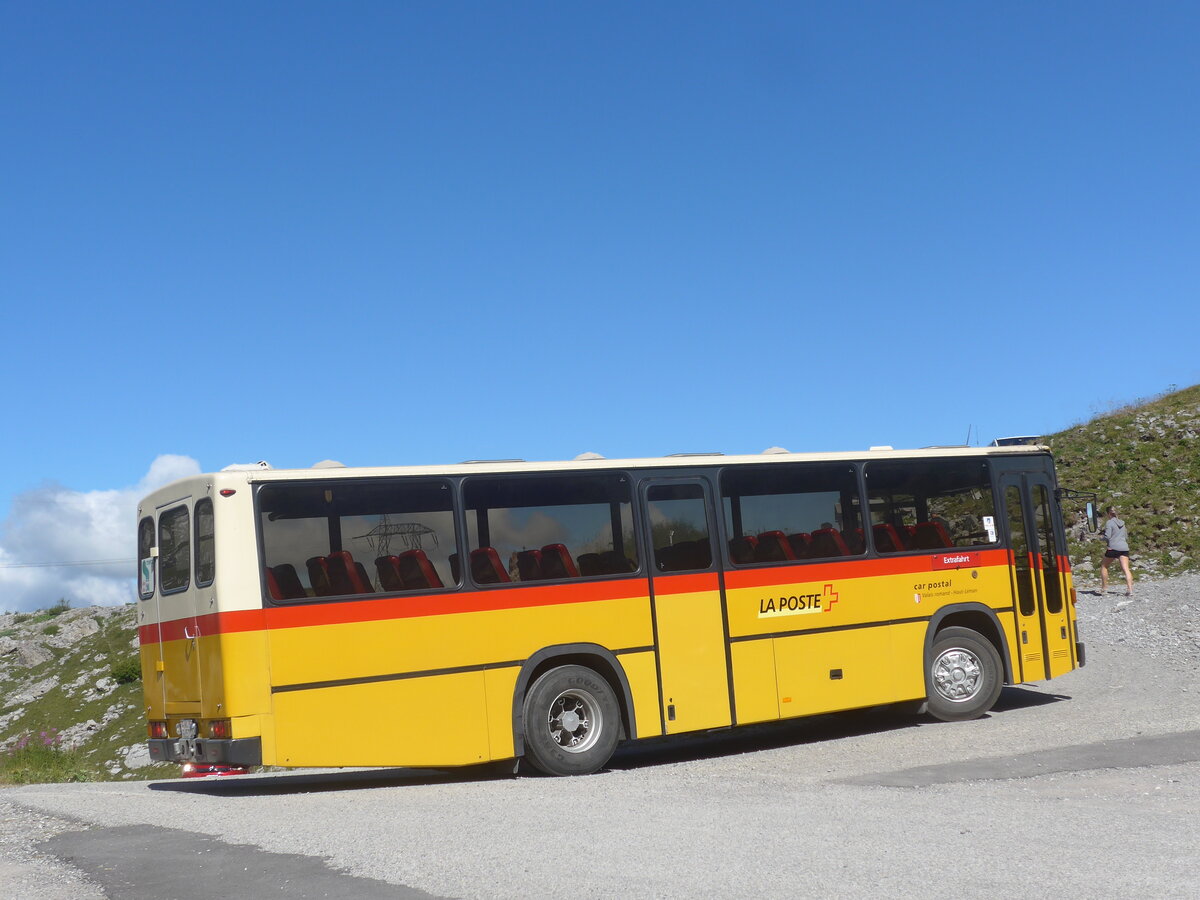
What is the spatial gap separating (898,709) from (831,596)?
2715 millimetres

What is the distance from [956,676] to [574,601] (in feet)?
16.6

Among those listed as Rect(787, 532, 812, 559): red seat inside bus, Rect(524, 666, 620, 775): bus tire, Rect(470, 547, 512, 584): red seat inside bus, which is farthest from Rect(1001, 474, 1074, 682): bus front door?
Rect(470, 547, 512, 584): red seat inside bus

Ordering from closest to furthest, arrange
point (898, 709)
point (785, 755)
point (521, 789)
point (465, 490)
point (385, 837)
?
point (385, 837) → point (521, 789) → point (465, 490) → point (785, 755) → point (898, 709)

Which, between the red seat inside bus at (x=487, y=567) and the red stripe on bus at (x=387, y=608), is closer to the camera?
the red stripe on bus at (x=387, y=608)

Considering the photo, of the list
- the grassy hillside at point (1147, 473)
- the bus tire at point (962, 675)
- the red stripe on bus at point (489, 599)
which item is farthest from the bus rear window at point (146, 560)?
the grassy hillside at point (1147, 473)

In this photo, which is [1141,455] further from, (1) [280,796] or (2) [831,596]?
(1) [280,796]

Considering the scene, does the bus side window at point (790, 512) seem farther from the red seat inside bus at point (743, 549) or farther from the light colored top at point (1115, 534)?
the light colored top at point (1115, 534)

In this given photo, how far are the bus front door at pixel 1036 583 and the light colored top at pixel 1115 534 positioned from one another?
373 inches

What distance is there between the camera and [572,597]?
39.1ft

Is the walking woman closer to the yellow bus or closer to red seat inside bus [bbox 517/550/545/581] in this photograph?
the yellow bus

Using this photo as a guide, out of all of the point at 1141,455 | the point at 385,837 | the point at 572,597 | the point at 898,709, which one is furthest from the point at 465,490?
the point at 1141,455

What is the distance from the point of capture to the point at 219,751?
1051 cm

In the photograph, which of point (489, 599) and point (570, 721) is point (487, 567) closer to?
point (489, 599)

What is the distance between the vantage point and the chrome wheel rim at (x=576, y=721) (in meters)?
11.8
